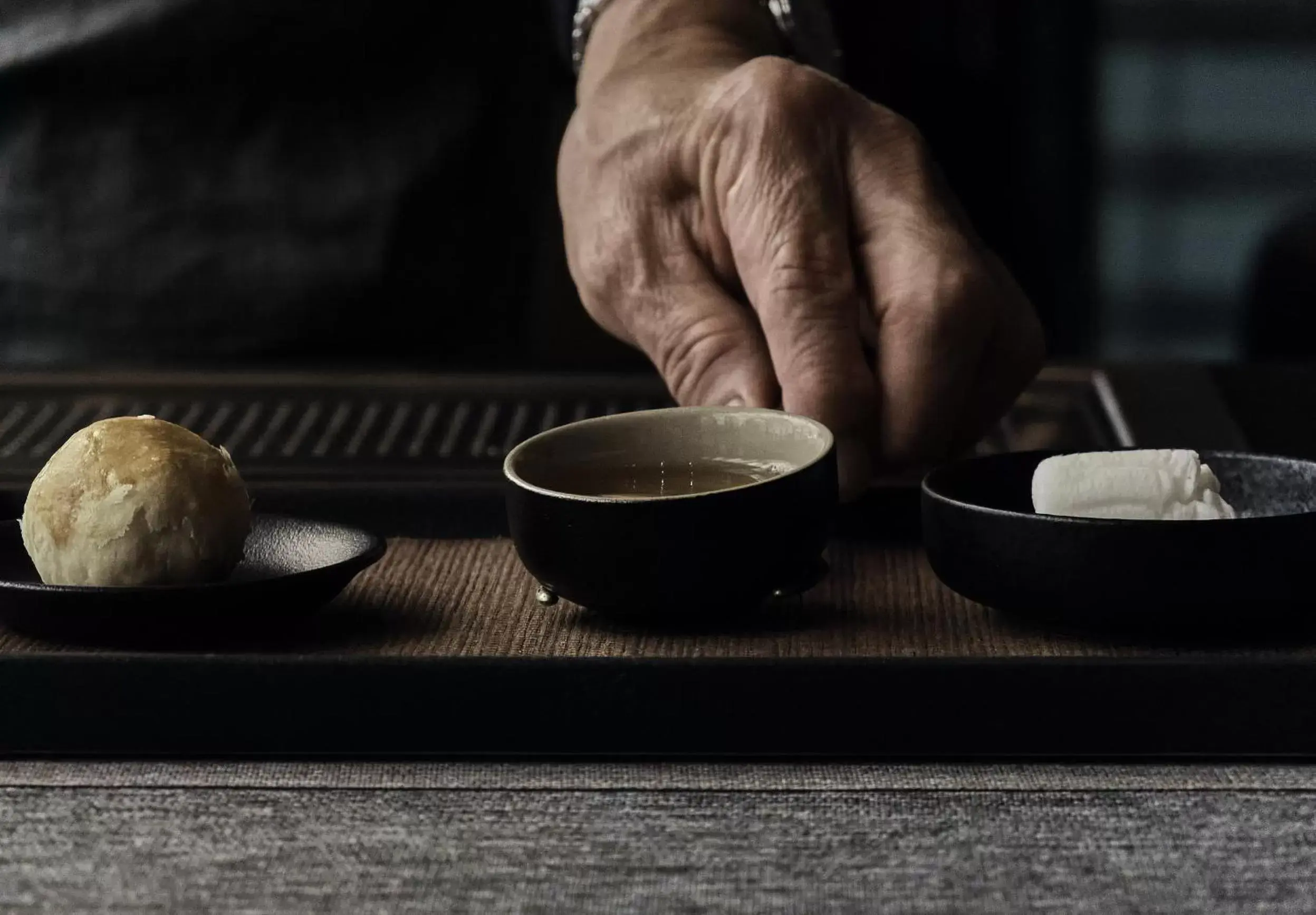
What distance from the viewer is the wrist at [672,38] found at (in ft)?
4.00

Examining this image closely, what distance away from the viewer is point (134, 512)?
0.76 meters

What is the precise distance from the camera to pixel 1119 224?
280 cm

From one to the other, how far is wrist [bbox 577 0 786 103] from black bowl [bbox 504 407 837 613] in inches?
19.7

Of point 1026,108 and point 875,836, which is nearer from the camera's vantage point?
point 875,836

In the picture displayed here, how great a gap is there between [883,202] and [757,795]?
0.49 meters

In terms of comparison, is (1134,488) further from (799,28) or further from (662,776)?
(799,28)

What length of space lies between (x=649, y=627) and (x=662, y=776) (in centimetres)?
13

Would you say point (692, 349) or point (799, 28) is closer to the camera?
point (692, 349)

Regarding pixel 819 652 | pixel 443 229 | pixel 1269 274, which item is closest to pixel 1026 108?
pixel 1269 274

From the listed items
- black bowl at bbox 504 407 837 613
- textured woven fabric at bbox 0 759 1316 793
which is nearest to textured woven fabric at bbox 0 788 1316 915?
textured woven fabric at bbox 0 759 1316 793

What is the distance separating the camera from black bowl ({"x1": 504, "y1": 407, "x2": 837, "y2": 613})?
0.73m

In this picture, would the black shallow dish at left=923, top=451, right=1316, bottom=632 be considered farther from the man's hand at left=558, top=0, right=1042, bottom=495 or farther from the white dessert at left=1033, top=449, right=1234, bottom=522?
the man's hand at left=558, top=0, right=1042, bottom=495

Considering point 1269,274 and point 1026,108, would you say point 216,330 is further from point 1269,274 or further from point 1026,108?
point 1269,274

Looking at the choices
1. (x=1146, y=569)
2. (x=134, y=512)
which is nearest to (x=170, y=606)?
(x=134, y=512)
